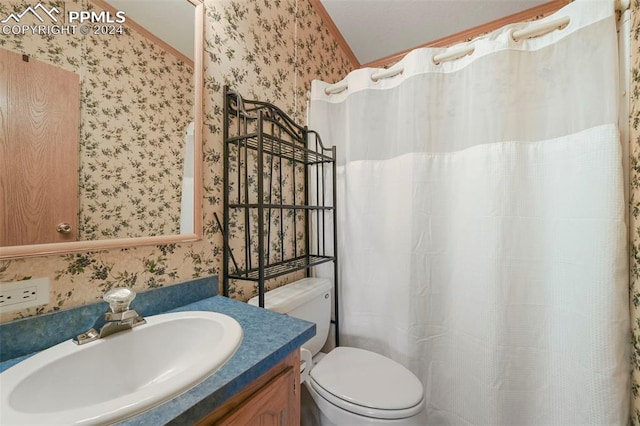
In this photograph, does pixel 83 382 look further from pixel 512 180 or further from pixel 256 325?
pixel 512 180

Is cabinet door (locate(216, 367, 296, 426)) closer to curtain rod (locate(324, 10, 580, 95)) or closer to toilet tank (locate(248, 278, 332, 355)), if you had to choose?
toilet tank (locate(248, 278, 332, 355))

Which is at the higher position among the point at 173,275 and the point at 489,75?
the point at 489,75

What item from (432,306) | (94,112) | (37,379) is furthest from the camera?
(432,306)

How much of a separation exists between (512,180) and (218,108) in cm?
126

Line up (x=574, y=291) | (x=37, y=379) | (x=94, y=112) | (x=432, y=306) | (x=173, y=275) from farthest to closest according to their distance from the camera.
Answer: (x=432, y=306) < (x=574, y=291) < (x=173, y=275) < (x=94, y=112) < (x=37, y=379)

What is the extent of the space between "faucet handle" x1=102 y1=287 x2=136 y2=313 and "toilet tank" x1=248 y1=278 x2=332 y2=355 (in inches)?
19.6

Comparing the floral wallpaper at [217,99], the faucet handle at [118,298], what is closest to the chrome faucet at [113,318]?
the faucet handle at [118,298]

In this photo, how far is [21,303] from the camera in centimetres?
58

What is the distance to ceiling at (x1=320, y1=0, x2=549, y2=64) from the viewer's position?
1.51m

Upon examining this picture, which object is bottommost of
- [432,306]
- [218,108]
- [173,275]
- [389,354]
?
[389,354]

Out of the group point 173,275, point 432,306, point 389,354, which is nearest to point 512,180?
point 432,306

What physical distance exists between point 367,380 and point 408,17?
6.67 feet

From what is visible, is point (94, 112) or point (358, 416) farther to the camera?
point (358, 416)

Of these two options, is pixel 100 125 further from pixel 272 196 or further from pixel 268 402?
pixel 268 402
